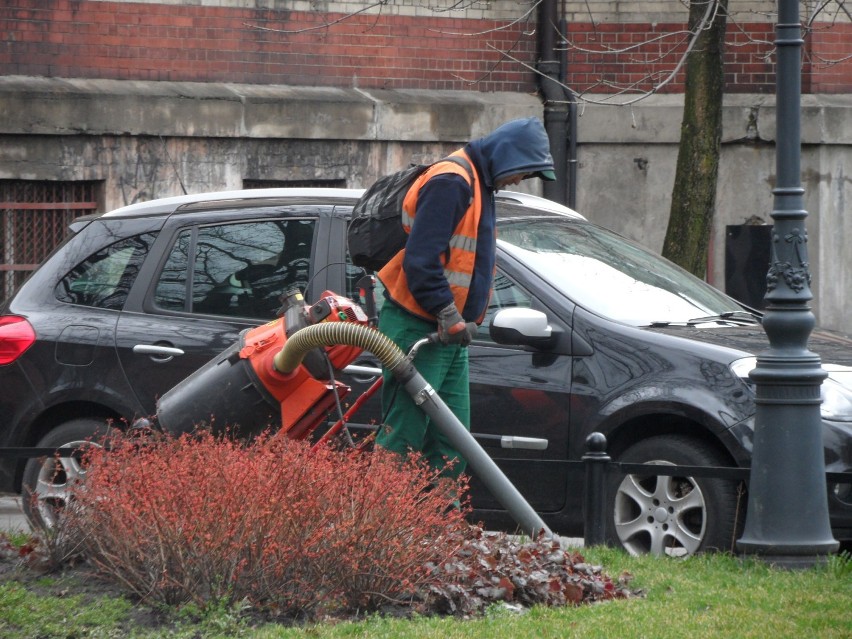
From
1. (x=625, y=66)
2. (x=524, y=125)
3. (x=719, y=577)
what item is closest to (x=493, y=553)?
(x=719, y=577)

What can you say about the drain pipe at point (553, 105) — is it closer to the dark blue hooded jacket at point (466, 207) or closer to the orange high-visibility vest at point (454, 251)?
the dark blue hooded jacket at point (466, 207)

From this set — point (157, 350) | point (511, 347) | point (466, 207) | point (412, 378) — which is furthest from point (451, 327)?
point (157, 350)

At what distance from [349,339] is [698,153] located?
6.34 m

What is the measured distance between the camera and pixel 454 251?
5.98 m

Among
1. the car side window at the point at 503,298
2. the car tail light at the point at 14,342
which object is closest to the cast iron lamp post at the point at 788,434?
the car side window at the point at 503,298

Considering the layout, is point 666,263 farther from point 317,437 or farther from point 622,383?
point 317,437

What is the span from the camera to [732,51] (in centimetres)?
1491

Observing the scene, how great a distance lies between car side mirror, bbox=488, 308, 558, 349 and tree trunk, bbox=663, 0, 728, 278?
5048mm

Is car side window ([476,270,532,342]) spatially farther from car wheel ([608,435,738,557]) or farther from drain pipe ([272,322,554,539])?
drain pipe ([272,322,554,539])

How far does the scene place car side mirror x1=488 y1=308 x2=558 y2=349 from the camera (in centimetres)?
640

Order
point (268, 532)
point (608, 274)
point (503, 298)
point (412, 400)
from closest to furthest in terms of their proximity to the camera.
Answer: point (268, 532), point (412, 400), point (503, 298), point (608, 274)

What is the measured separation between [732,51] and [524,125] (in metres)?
9.52

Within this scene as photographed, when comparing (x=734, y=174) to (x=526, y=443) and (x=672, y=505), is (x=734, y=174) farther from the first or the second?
(x=672, y=505)

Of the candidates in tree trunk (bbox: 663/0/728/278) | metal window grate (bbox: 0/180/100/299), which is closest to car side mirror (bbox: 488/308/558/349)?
tree trunk (bbox: 663/0/728/278)
